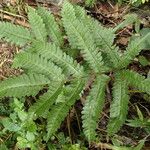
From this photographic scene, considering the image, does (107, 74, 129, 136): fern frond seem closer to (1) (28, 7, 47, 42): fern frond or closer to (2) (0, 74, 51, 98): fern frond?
(2) (0, 74, 51, 98): fern frond

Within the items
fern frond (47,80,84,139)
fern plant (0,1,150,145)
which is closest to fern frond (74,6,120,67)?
fern plant (0,1,150,145)

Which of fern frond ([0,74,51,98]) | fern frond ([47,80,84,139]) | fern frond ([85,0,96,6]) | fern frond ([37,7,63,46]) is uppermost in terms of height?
fern frond ([85,0,96,6])

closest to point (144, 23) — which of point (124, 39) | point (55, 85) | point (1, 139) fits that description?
point (124, 39)

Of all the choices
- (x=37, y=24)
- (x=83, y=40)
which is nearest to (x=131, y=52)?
(x=83, y=40)

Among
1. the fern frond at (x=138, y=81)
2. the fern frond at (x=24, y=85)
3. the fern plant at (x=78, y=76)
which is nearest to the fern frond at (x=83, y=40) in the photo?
the fern plant at (x=78, y=76)

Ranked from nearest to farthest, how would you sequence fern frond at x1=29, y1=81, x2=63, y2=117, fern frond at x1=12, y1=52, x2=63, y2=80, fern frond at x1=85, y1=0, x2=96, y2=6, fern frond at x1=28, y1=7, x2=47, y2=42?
1. fern frond at x1=29, y1=81, x2=63, y2=117
2. fern frond at x1=12, y1=52, x2=63, y2=80
3. fern frond at x1=28, y1=7, x2=47, y2=42
4. fern frond at x1=85, y1=0, x2=96, y2=6

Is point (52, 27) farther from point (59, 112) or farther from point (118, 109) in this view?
point (118, 109)
